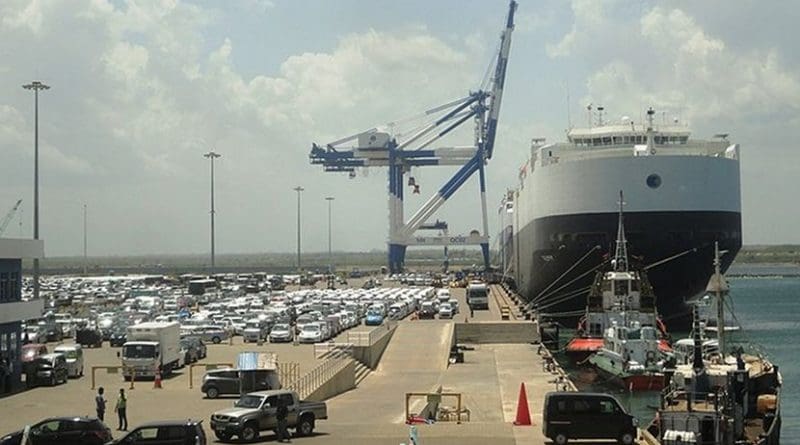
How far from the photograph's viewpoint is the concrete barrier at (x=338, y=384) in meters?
30.9

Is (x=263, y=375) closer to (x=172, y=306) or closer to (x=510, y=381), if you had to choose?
(x=510, y=381)

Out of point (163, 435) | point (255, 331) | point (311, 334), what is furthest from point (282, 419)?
point (255, 331)

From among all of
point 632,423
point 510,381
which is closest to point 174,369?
point 510,381

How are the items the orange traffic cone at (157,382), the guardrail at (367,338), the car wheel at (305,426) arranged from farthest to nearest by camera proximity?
the guardrail at (367,338) → the orange traffic cone at (157,382) → the car wheel at (305,426)

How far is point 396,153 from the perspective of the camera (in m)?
116

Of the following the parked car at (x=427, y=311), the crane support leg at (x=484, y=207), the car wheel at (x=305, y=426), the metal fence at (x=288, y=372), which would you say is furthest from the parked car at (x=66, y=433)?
the crane support leg at (x=484, y=207)

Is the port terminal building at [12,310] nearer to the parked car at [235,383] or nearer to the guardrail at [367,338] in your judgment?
the parked car at [235,383]

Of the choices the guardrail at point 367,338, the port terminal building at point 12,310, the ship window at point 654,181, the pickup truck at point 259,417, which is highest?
the ship window at point 654,181

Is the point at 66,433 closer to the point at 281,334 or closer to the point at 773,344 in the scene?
the point at 281,334

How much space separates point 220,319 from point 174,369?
21.3 metres

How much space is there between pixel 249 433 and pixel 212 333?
30.5 m

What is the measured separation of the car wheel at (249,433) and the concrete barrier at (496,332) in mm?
32591

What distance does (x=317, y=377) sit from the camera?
3294 centimetres

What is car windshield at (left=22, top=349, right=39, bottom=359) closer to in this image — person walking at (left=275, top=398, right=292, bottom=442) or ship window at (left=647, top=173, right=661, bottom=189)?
person walking at (left=275, top=398, right=292, bottom=442)
